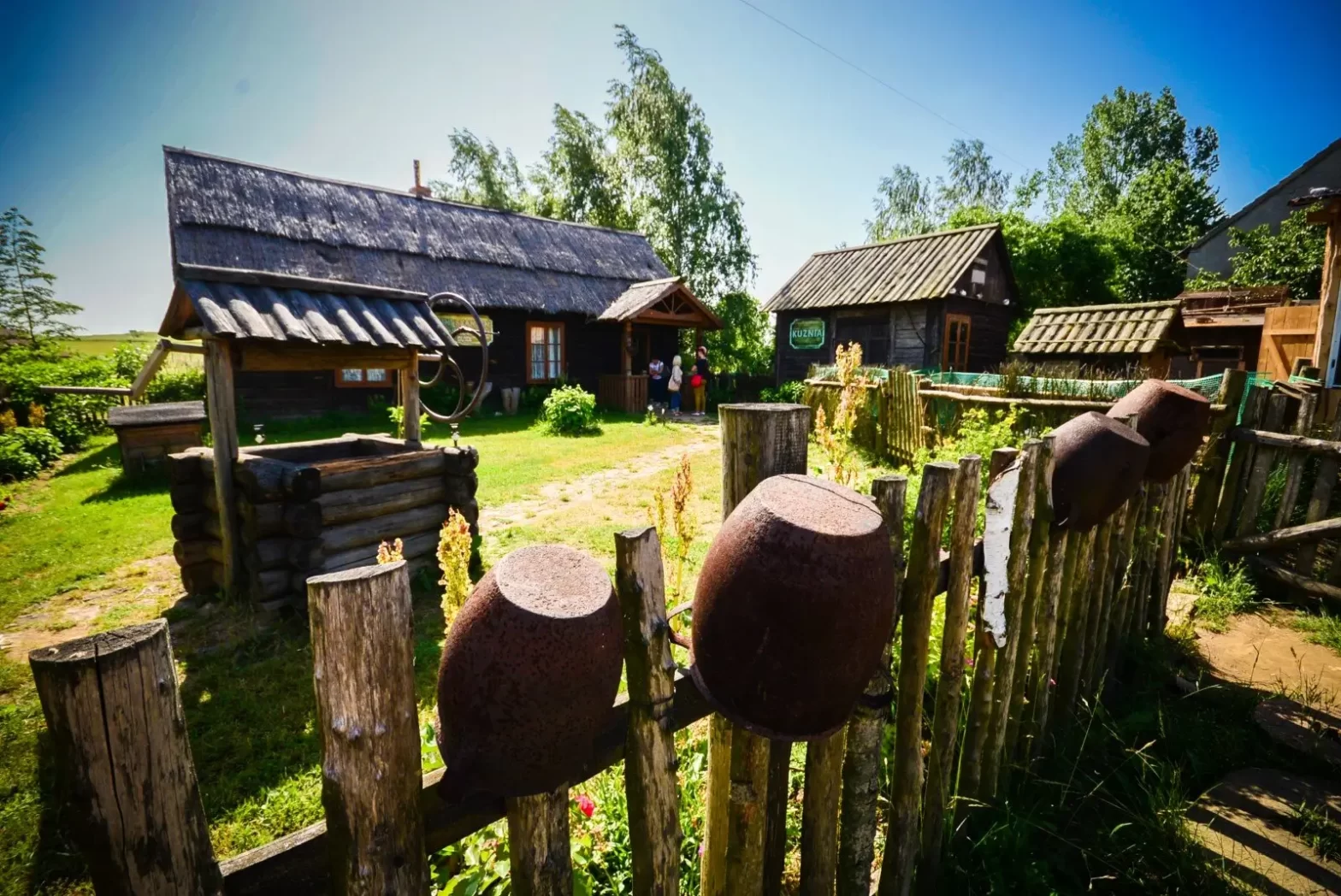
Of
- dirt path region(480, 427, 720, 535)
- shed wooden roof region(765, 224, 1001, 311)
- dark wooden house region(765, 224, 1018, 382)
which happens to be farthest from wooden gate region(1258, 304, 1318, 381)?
dirt path region(480, 427, 720, 535)

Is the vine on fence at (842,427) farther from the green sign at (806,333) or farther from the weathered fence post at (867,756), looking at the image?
the green sign at (806,333)

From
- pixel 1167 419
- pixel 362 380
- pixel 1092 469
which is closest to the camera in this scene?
pixel 1092 469

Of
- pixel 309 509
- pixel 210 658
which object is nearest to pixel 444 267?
pixel 309 509

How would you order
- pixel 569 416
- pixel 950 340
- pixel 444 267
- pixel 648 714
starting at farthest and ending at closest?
pixel 950 340, pixel 444 267, pixel 569 416, pixel 648 714

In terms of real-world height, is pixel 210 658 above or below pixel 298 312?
below

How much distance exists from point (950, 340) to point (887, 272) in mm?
2827

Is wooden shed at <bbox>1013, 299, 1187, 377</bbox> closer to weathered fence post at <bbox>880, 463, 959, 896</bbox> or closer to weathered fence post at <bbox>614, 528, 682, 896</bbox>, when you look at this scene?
weathered fence post at <bbox>880, 463, 959, 896</bbox>

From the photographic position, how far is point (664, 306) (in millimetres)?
Result: 16406

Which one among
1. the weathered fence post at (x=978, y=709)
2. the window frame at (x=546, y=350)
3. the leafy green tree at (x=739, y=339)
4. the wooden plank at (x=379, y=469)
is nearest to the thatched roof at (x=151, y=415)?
the wooden plank at (x=379, y=469)

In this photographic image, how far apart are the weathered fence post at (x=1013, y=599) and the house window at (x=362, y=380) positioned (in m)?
13.9

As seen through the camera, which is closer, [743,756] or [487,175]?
[743,756]

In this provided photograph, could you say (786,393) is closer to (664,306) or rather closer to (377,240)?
(664,306)

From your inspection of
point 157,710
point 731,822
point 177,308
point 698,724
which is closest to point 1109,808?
point 698,724

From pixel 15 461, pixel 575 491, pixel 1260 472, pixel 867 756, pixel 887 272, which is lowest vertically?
pixel 575 491
